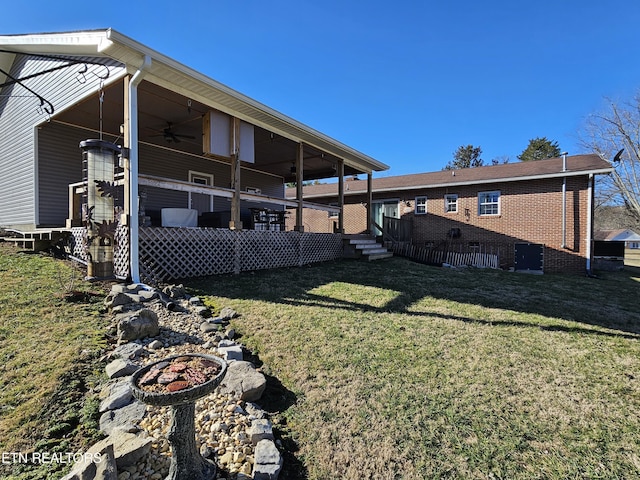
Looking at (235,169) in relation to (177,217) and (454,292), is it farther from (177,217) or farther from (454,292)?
(454,292)

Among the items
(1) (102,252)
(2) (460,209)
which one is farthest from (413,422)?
(2) (460,209)

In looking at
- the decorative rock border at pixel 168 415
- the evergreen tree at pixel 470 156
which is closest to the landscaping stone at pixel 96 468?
the decorative rock border at pixel 168 415

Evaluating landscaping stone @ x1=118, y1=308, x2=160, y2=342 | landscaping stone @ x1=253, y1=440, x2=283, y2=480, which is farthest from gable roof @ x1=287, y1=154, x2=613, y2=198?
landscaping stone @ x1=253, y1=440, x2=283, y2=480

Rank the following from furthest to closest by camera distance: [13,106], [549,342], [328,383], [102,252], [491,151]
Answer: [491,151] < [13,106] < [102,252] < [549,342] < [328,383]

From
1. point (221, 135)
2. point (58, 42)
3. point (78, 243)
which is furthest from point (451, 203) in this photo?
point (58, 42)

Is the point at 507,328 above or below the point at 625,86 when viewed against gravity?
below

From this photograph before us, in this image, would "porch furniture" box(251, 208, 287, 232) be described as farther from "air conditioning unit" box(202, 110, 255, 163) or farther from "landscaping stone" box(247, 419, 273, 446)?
"landscaping stone" box(247, 419, 273, 446)

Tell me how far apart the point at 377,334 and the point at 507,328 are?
196 centimetres

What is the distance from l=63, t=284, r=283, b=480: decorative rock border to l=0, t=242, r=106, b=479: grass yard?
161mm

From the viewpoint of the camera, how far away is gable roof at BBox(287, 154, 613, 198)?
39.8ft

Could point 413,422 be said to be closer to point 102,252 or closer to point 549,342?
point 549,342

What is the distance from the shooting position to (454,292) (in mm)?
6898

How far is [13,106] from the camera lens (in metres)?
8.89

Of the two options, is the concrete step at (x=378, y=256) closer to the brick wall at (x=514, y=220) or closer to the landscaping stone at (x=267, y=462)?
the brick wall at (x=514, y=220)
